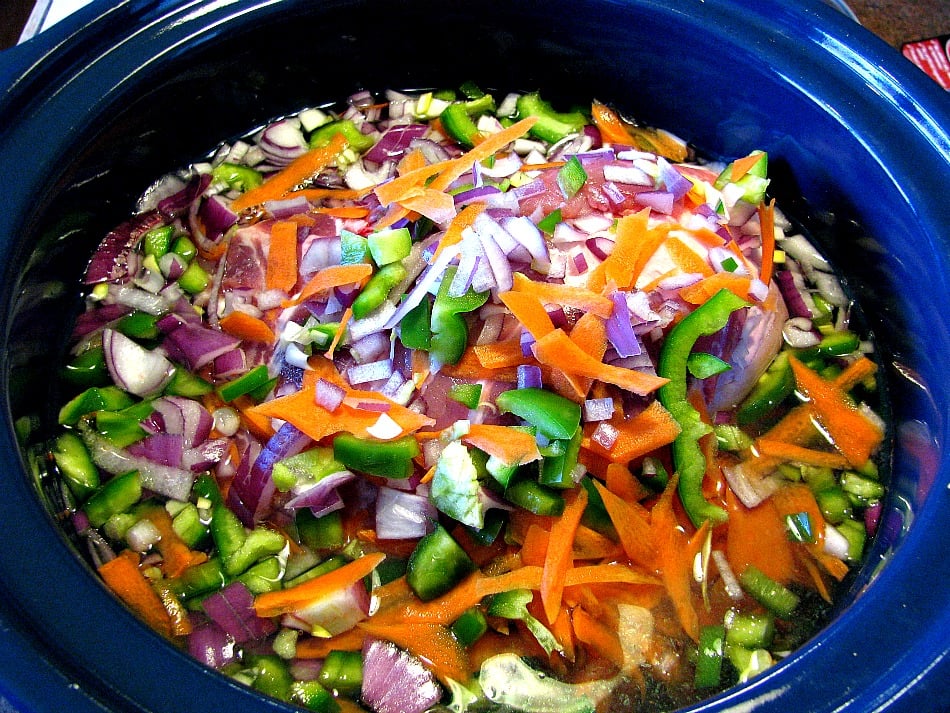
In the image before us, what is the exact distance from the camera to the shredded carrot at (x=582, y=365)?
1.06 meters

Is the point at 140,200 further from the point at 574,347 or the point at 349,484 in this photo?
the point at 574,347

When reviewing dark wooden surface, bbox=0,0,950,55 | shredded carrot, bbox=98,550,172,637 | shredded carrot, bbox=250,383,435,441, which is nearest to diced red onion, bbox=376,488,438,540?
shredded carrot, bbox=250,383,435,441

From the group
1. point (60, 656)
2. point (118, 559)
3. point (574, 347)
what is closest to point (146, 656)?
point (60, 656)

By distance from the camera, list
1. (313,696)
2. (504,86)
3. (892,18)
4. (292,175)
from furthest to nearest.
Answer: (892,18) → (504,86) → (292,175) → (313,696)

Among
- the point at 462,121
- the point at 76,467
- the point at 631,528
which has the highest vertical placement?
the point at 462,121

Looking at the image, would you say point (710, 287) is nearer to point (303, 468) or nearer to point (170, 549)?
point (303, 468)

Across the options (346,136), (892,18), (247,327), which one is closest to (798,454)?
(247,327)

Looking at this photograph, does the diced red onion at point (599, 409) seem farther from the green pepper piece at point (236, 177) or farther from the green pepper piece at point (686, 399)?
the green pepper piece at point (236, 177)

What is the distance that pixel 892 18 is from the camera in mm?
1917

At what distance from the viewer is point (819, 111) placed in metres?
1.27

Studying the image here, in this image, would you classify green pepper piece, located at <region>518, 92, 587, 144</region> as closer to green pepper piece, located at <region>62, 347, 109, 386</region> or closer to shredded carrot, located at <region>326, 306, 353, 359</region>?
shredded carrot, located at <region>326, 306, 353, 359</region>

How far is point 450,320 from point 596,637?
0.51 metres

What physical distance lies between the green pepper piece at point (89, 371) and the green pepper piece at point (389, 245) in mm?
514

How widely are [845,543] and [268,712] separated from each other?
0.89 meters
